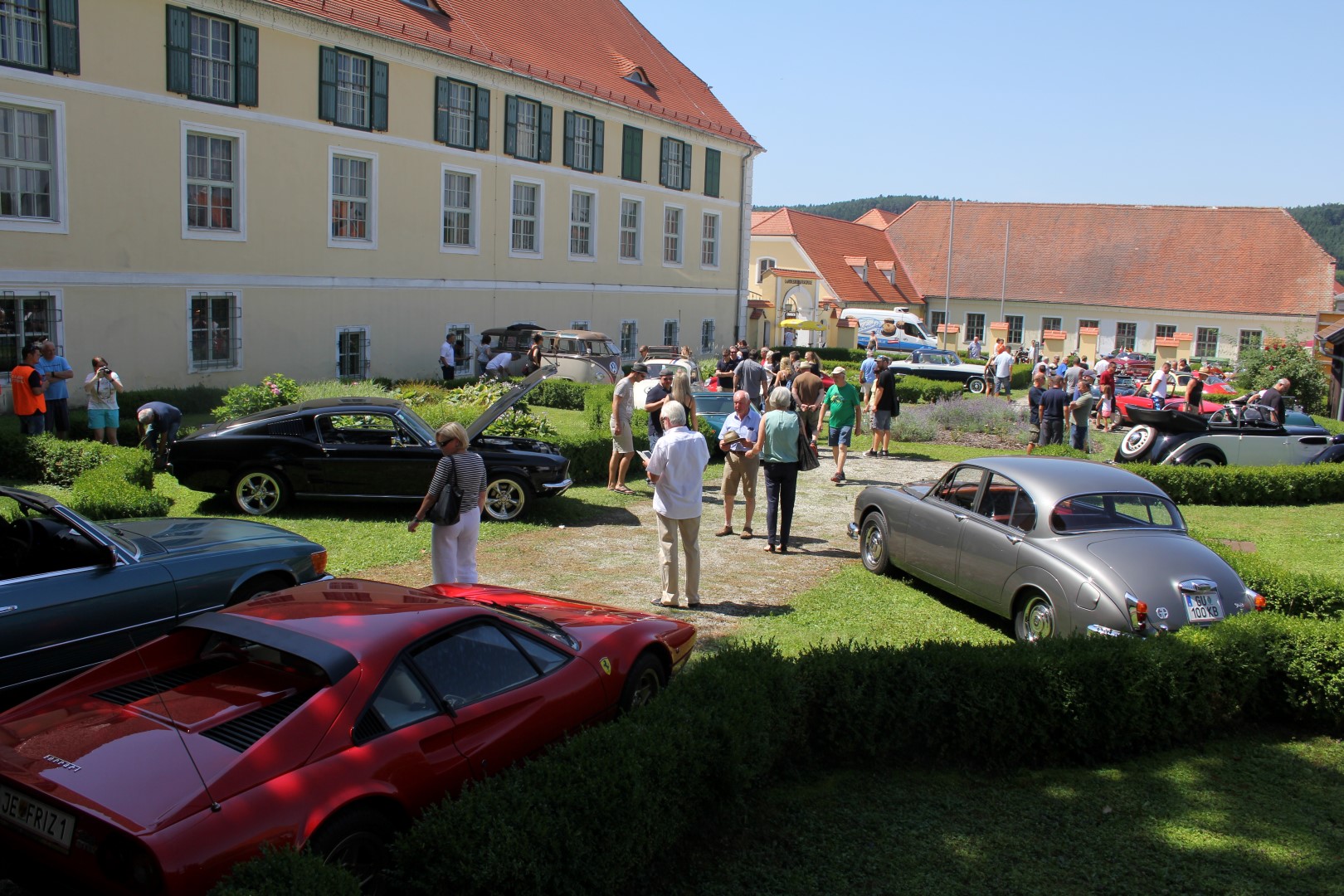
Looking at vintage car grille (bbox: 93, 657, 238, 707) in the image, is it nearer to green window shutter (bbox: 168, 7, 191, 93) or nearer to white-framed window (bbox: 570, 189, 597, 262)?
green window shutter (bbox: 168, 7, 191, 93)

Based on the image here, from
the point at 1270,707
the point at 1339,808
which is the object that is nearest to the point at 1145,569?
the point at 1270,707

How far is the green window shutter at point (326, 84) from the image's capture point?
78.4 ft

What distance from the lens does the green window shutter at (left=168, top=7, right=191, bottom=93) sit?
2069 cm

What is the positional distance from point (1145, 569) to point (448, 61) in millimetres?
23902

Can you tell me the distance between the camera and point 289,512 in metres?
12.5

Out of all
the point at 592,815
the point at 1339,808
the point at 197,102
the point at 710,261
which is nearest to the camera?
the point at 592,815

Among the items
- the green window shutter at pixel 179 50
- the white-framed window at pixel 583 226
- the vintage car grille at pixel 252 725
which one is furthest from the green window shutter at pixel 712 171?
the vintage car grille at pixel 252 725

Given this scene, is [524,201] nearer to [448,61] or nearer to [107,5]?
[448,61]

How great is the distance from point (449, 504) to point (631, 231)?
93.0 feet

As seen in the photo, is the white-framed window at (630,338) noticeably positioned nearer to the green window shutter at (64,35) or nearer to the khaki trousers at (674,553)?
the green window shutter at (64,35)

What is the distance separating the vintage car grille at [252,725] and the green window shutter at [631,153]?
3123cm

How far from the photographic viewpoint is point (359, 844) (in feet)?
14.1

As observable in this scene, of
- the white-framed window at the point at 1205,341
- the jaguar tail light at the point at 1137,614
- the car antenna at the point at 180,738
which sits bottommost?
the jaguar tail light at the point at 1137,614

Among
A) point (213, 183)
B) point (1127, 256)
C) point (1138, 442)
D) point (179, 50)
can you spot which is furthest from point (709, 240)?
point (1127, 256)
